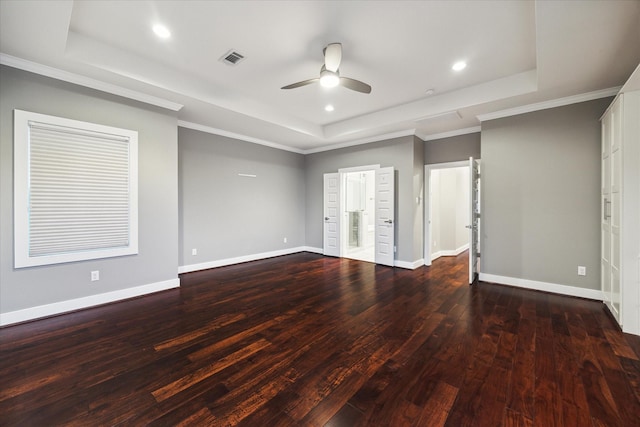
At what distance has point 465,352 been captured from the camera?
2.28m

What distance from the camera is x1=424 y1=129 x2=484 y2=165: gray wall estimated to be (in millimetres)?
4969

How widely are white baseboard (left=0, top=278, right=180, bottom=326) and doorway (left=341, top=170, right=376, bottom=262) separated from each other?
4.01 meters

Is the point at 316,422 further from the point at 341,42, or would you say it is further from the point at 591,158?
the point at 591,158

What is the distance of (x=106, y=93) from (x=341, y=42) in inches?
122

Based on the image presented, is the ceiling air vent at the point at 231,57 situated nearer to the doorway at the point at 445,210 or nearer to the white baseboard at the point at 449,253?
the doorway at the point at 445,210

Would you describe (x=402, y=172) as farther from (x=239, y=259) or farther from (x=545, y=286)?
(x=239, y=259)

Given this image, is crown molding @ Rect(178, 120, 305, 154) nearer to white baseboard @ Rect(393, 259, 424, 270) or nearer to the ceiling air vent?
the ceiling air vent

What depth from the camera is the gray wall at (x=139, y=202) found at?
2.80 m

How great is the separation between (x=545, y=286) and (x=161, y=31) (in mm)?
5988

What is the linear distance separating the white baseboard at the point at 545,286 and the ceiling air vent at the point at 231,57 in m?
4.94

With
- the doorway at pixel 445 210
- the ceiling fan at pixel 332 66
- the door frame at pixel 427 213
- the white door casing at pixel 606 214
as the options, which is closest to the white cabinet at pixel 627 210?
the white door casing at pixel 606 214

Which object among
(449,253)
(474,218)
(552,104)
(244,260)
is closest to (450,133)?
(552,104)

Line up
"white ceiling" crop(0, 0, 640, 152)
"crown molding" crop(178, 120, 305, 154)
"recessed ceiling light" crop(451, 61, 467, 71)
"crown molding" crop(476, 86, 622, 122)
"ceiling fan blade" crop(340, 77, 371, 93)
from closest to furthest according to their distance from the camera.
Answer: "white ceiling" crop(0, 0, 640, 152)
"ceiling fan blade" crop(340, 77, 371, 93)
"recessed ceiling light" crop(451, 61, 467, 71)
"crown molding" crop(476, 86, 622, 122)
"crown molding" crop(178, 120, 305, 154)

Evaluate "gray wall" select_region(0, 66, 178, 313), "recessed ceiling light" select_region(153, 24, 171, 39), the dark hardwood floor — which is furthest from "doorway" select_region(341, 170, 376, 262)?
"recessed ceiling light" select_region(153, 24, 171, 39)
